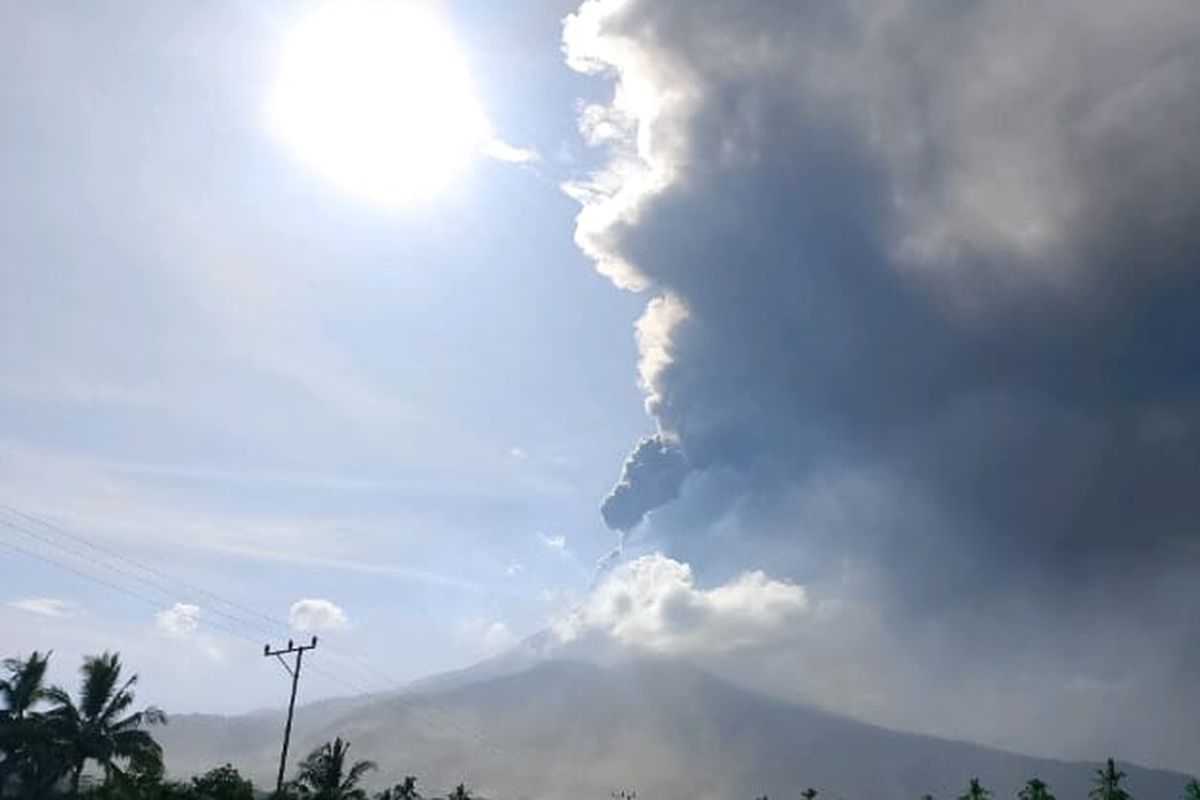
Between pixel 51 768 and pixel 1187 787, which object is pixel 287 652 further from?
pixel 1187 787

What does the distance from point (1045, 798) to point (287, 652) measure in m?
66.1

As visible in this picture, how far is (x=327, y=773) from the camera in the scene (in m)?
67.0

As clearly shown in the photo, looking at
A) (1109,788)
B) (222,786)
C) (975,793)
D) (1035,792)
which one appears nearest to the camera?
(222,786)

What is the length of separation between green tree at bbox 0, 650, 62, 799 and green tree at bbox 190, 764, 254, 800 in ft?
23.9

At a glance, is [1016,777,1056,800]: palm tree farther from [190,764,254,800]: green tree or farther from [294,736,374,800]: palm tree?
[190,764,254,800]: green tree

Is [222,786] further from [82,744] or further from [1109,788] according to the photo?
[1109,788]

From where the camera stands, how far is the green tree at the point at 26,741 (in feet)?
156

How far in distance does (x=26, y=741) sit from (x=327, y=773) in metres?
22.6

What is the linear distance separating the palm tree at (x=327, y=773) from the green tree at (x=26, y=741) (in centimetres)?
1556

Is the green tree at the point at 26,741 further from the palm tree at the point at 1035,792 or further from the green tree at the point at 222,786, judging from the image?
the palm tree at the point at 1035,792

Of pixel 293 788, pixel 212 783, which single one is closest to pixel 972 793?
pixel 293 788

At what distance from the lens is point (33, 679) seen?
1992 inches

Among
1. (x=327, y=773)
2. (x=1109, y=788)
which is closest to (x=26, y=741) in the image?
(x=327, y=773)

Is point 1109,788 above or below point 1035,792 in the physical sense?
above
